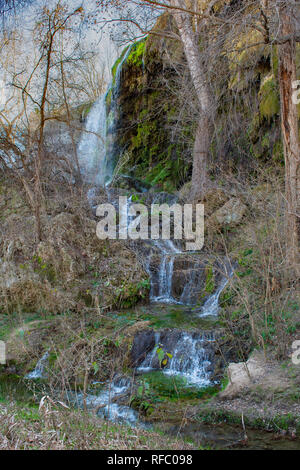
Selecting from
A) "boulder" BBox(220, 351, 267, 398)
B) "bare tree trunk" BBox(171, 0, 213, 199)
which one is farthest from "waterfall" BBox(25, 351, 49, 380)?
"bare tree trunk" BBox(171, 0, 213, 199)

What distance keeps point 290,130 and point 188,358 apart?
179 inches

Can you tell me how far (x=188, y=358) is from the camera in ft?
21.1

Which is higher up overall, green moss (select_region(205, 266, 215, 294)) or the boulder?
green moss (select_region(205, 266, 215, 294))

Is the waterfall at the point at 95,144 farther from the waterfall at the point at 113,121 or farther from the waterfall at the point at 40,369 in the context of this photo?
the waterfall at the point at 40,369

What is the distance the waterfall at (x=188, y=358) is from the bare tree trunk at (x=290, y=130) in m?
2.29

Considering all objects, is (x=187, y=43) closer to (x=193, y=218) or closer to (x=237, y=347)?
(x=193, y=218)

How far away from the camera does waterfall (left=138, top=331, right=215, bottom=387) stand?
6.18m

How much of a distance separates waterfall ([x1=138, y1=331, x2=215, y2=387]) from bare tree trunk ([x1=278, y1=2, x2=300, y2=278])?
229 centimetres

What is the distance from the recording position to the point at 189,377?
242 inches

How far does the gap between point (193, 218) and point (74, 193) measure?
350 cm

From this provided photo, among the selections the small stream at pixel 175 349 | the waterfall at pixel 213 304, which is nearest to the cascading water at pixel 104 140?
the small stream at pixel 175 349

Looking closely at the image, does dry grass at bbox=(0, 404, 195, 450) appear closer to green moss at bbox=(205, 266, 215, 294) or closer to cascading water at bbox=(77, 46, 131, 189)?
green moss at bbox=(205, 266, 215, 294)

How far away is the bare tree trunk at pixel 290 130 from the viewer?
621cm

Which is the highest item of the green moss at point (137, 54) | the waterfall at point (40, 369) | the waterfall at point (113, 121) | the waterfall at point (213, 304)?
the green moss at point (137, 54)
